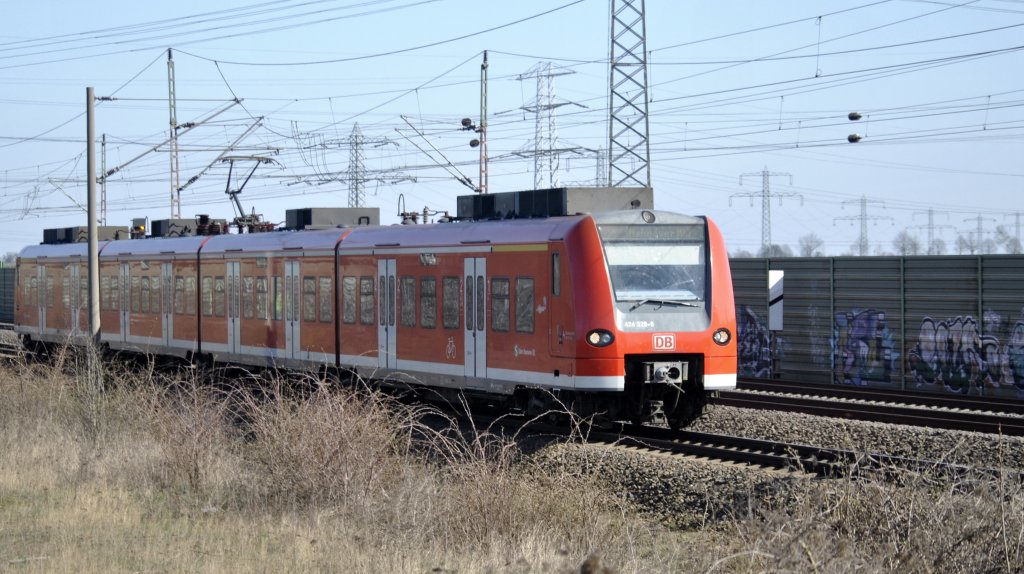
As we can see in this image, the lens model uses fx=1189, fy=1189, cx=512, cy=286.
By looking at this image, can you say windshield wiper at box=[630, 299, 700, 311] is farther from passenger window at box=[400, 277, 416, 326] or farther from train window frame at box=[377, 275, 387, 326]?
train window frame at box=[377, 275, 387, 326]

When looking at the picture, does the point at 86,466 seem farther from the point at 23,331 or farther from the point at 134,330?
the point at 23,331

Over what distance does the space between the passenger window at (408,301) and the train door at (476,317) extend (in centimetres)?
150

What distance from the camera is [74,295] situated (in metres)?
29.5

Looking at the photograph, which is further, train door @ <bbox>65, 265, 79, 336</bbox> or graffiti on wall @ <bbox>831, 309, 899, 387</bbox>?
train door @ <bbox>65, 265, 79, 336</bbox>

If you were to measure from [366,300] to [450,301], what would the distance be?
2.50m

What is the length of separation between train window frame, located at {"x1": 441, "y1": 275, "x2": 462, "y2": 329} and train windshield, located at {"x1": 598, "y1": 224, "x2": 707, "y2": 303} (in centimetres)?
307

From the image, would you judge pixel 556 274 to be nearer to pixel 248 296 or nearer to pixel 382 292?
pixel 382 292

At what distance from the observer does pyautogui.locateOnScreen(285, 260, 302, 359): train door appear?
21.3 m

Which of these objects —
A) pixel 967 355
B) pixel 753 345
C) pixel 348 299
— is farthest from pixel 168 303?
pixel 967 355

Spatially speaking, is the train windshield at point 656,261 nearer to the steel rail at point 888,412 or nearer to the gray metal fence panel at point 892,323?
the steel rail at point 888,412

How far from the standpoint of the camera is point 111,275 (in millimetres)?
28734

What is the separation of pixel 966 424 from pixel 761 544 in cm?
995

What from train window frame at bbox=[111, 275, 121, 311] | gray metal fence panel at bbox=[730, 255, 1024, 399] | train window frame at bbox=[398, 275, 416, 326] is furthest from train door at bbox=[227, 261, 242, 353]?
gray metal fence panel at bbox=[730, 255, 1024, 399]

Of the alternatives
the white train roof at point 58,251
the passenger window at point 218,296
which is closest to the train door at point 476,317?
the passenger window at point 218,296
